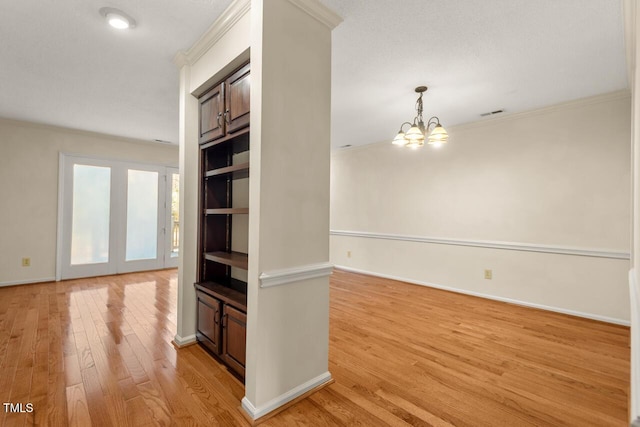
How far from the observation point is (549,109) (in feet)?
11.7

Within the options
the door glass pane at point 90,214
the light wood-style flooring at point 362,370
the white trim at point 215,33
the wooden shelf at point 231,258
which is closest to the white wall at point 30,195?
the door glass pane at point 90,214

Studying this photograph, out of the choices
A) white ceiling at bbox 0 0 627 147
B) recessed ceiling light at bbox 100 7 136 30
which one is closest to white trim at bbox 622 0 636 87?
white ceiling at bbox 0 0 627 147

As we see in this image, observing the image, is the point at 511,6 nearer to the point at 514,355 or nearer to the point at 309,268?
the point at 309,268

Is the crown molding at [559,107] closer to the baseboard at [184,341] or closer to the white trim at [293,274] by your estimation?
the white trim at [293,274]

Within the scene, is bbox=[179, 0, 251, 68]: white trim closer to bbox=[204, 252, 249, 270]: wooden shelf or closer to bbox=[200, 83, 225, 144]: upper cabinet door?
bbox=[200, 83, 225, 144]: upper cabinet door

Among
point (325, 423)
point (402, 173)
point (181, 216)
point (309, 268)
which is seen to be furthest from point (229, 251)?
point (402, 173)

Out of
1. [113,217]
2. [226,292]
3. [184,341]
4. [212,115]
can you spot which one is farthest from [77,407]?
[113,217]

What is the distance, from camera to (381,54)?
245 centimetres

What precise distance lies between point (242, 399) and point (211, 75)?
2.29 metres

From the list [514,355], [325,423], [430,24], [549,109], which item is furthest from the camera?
[549,109]

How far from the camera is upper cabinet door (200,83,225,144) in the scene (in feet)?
7.34

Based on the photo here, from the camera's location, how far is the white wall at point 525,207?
10.5 feet

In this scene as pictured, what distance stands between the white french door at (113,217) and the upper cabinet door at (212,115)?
152 inches

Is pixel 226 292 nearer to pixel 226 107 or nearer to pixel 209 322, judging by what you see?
pixel 209 322
